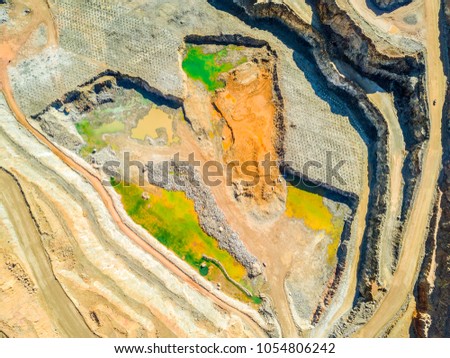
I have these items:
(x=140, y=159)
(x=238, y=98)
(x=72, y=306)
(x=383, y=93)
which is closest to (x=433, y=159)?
(x=383, y=93)

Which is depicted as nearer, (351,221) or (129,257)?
(129,257)

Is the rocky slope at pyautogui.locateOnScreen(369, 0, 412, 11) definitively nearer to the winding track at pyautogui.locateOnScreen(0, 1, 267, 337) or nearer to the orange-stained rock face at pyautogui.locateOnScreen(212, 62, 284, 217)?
the orange-stained rock face at pyautogui.locateOnScreen(212, 62, 284, 217)

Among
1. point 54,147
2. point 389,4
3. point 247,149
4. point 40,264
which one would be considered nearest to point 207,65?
point 247,149

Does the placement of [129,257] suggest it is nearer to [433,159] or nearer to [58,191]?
[58,191]

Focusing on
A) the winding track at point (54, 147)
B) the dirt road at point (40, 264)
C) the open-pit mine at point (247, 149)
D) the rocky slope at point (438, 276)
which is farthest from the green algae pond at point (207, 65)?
the rocky slope at point (438, 276)
